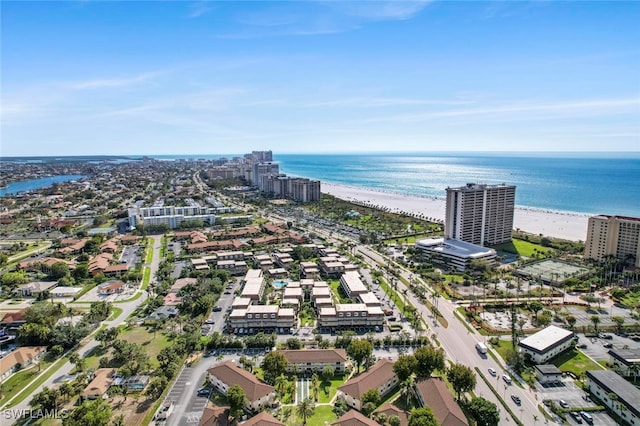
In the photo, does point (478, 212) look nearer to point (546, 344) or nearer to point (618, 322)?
point (618, 322)

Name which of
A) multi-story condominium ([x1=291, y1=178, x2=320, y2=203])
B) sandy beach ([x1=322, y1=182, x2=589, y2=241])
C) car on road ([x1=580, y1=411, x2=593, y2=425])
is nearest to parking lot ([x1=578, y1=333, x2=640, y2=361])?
car on road ([x1=580, y1=411, x2=593, y2=425])

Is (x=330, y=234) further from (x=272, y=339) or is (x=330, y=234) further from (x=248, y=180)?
(x=248, y=180)

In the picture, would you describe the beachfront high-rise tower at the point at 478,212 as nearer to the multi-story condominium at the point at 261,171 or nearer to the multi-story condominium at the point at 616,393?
the multi-story condominium at the point at 616,393

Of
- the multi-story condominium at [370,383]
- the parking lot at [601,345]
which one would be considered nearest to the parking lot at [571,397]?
the parking lot at [601,345]

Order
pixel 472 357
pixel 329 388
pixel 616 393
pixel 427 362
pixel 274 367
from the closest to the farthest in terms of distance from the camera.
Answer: pixel 616 393 → pixel 427 362 → pixel 274 367 → pixel 329 388 → pixel 472 357

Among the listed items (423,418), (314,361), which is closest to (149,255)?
(314,361)

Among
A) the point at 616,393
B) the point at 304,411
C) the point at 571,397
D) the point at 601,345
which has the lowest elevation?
the point at 571,397

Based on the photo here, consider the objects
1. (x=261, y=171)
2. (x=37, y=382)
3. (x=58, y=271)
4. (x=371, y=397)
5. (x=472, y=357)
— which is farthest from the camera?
(x=261, y=171)
